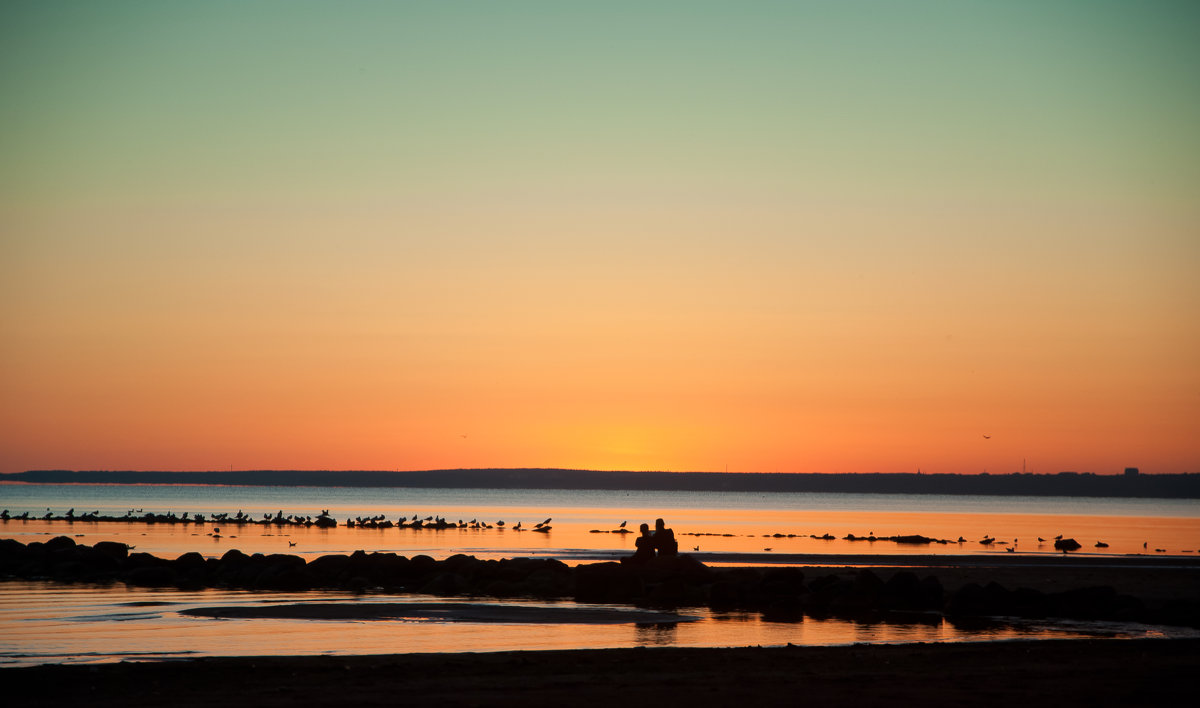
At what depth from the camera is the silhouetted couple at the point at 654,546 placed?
104 ft

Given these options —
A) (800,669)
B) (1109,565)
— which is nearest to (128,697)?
(800,669)

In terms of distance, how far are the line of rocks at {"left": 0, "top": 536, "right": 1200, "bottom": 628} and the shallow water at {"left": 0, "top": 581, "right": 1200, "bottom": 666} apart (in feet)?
5.25

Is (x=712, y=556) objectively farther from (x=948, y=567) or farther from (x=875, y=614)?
(x=875, y=614)

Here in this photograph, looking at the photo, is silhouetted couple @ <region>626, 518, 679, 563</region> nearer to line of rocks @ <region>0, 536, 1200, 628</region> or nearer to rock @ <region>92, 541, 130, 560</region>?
line of rocks @ <region>0, 536, 1200, 628</region>

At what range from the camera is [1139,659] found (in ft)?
55.9

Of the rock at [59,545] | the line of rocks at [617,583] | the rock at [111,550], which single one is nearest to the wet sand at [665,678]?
the line of rocks at [617,583]

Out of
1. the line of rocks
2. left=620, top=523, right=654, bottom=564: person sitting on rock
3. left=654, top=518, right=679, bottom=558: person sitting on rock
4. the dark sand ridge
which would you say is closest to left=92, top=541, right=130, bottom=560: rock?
the line of rocks

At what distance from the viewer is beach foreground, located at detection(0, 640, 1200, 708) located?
43.3 feet

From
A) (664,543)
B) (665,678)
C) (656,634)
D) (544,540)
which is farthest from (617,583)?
(544,540)

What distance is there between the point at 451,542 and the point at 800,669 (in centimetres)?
4613

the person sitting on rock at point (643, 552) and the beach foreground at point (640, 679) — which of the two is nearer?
the beach foreground at point (640, 679)

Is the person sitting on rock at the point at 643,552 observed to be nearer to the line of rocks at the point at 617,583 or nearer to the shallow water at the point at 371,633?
the line of rocks at the point at 617,583

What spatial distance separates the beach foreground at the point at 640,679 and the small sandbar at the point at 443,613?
21.6 feet

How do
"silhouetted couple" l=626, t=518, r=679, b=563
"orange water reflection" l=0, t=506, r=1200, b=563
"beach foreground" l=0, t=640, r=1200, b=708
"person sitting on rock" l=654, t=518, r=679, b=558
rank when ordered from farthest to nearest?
"orange water reflection" l=0, t=506, r=1200, b=563 → "person sitting on rock" l=654, t=518, r=679, b=558 → "silhouetted couple" l=626, t=518, r=679, b=563 → "beach foreground" l=0, t=640, r=1200, b=708
